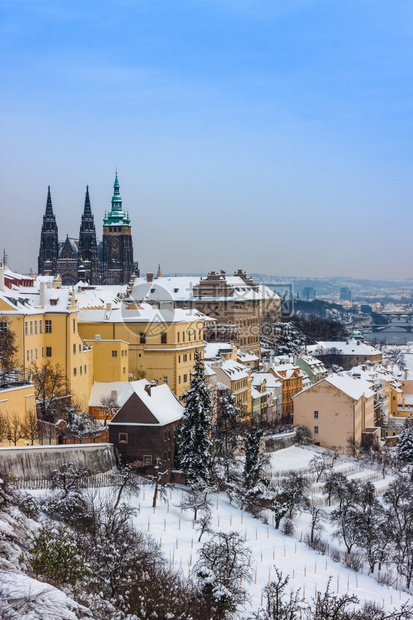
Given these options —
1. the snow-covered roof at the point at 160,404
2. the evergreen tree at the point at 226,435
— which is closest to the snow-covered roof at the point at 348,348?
the evergreen tree at the point at 226,435

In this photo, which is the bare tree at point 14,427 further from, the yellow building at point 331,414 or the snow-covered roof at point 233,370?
the yellow building at point 331,414

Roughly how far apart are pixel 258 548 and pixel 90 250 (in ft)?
387

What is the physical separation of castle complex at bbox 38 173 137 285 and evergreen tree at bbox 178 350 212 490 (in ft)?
351

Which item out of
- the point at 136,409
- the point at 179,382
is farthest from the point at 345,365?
the point at 136,409

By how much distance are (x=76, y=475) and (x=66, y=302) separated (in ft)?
60.3

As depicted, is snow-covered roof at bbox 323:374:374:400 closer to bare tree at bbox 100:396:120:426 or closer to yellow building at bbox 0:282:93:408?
bare tree at bbox 100:396:120:426

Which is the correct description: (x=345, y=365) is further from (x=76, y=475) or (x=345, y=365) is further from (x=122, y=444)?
(x=76, y=475)

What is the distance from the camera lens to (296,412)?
64438 millimetres

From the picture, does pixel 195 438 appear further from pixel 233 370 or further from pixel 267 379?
pixel 267 379

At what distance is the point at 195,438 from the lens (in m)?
40.5

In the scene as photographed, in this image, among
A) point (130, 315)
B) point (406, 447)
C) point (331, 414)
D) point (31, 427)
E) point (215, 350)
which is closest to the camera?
point (31, 427)

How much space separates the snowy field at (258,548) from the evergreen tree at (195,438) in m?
1.00

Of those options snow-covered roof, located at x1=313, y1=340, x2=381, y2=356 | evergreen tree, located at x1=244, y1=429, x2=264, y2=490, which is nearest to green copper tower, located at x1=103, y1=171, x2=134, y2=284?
snow-covered roof, located at x1=313, y1=340, x2=381, y2=356

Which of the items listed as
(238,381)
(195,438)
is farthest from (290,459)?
(195,438)
